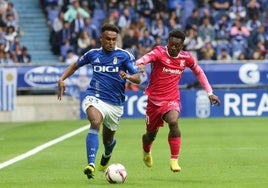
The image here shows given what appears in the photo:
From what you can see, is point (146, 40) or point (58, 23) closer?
point (146, 40)

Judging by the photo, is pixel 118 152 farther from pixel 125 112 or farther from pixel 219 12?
pixel 219 12

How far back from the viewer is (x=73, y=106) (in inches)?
1265

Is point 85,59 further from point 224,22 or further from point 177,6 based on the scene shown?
point 177,6

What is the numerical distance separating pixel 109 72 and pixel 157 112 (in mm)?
1172

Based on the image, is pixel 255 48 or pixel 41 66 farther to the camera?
pixel 255 48

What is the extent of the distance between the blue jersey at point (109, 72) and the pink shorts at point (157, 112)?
33.6 inches

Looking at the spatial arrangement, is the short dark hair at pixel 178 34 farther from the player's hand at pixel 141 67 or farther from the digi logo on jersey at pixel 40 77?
the digi logo on jersey at pixel 40 77

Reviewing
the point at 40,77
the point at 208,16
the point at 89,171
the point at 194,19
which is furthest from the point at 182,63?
the point at 194,19

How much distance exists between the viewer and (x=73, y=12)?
1436 inches

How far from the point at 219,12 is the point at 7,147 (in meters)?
18.1

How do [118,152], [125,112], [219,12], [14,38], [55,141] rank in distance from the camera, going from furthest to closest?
[219,12], [14,38], [125,112], [55,141], [118,152]

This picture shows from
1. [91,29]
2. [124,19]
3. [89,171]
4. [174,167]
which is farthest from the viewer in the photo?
[124,19]

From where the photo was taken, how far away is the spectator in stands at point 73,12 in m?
36.2

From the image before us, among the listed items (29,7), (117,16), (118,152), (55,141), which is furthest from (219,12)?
(118,152)
